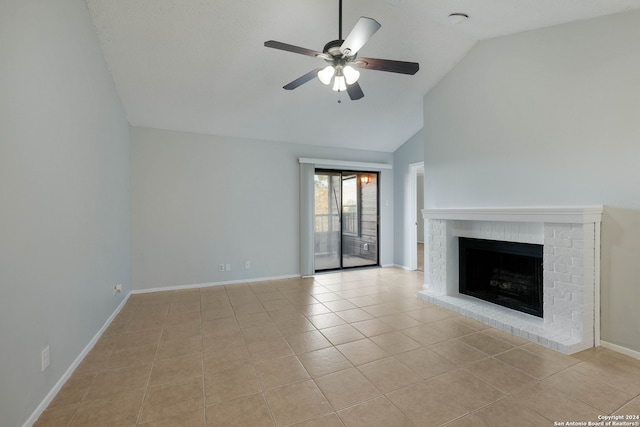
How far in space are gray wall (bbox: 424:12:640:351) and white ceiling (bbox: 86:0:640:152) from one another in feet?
0.68

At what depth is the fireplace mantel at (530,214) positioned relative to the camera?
2.51 meters

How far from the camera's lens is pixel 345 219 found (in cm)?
589

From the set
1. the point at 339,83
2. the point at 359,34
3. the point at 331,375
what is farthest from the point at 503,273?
the point at 359,34

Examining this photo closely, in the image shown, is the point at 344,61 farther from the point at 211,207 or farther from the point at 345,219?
the point at 345,219

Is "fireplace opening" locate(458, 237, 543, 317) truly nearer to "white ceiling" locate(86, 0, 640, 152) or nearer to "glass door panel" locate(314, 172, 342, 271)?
"white ceiling" locate(86, 0, 640, 152)

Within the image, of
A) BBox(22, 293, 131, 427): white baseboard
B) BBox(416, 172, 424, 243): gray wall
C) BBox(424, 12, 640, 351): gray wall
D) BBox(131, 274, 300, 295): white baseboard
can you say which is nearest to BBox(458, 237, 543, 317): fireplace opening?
BBox(424, 12, 640, 351): gray wall

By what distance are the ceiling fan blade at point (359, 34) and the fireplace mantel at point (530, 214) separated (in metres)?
2.25

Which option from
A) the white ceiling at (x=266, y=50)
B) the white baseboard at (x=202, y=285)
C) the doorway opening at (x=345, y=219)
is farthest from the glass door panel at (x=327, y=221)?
the white ceiling at (x=266, y=50)

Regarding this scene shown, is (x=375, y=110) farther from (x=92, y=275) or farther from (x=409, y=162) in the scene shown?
(x=92, y=275)

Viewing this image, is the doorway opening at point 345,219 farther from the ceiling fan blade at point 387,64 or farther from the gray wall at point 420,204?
the gray wall at point 420,204

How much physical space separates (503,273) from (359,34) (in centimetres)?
314

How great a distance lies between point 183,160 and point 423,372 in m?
4.21

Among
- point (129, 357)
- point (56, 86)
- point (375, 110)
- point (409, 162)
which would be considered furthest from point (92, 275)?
point (409, 162)

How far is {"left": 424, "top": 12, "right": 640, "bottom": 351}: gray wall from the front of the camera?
2.41 metres
